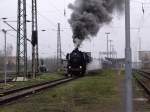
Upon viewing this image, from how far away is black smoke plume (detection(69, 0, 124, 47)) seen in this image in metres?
50.6

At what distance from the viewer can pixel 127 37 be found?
11711 millimetres

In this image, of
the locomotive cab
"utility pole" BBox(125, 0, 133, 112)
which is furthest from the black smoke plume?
"utility pole" BBox(125, 0, 133, 112)

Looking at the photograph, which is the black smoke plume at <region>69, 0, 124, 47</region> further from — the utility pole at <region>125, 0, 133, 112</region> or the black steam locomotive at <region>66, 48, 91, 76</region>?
the utility pole at <region>125, 0, 133, 112</region>

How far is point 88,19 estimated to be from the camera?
52750mm

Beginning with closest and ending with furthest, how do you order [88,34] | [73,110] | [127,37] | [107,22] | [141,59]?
1. [127,37]
2. [73,110]
3. [107,22]
4. [88,34]
5. [141,59]

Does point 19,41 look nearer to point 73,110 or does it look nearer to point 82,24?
point 82,24

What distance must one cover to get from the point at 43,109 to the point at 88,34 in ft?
116

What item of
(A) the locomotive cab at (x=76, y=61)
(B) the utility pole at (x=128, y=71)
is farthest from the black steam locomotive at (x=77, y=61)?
(B) the utility pole at (x=128, y=71)

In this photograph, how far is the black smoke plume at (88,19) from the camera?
50.6 meters

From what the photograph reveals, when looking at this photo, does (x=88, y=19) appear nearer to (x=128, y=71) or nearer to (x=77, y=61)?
(x=77, y=61)

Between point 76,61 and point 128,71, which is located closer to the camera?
point 128,71

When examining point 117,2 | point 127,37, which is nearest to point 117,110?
point 117,2

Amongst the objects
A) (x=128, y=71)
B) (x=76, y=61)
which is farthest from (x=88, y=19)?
(x=128, y=71)

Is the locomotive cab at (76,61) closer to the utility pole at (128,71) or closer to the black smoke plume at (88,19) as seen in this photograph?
the black smoke plume at (88,19)
